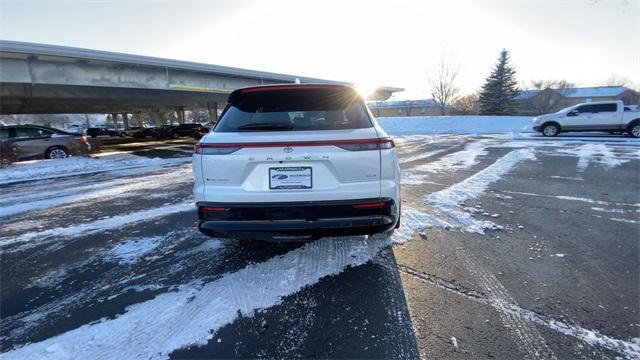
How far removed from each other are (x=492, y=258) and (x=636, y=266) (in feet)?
4.34

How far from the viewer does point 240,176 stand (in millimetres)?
2564

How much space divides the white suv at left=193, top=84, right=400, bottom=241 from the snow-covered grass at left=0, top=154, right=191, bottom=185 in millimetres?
9546

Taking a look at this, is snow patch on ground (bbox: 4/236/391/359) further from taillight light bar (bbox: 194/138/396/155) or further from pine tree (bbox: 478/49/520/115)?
pine tree (bbox: 478/49/520/115)

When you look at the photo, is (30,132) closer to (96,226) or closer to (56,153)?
(56,153)

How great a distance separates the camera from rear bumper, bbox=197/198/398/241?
8.34 ft

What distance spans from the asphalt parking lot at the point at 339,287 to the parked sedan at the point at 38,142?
10.2 metres

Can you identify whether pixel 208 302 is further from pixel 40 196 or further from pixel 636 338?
pixel 40 196

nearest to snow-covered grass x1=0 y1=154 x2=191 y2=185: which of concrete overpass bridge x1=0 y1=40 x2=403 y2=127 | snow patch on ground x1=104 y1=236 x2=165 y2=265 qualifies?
concrete overpass bridge x1=0 y1=40 x2=403 y2=127

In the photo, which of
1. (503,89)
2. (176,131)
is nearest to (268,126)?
(176,131)

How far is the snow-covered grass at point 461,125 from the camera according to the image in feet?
86.2

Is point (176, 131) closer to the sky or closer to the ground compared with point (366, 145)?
closer to the sky

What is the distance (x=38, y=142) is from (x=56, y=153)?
707mm

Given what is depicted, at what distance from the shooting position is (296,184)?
2.54 metres

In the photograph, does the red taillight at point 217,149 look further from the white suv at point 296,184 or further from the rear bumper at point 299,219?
the rear bumper at point 299,219
